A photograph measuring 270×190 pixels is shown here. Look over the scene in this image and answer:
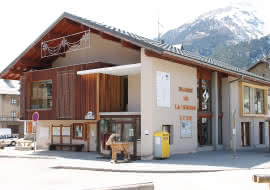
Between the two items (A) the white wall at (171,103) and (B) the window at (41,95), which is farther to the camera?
(B) the window at (41,95)

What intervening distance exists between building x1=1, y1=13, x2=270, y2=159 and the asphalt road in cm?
473

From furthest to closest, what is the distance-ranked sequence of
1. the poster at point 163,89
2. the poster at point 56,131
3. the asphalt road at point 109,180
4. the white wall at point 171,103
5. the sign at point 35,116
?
1. the poster at point 56,131
2. the sign at point 35,116
3. the poster at point 163,89
4. the white wall at point 171,103
5. the asphalt road at point 109,180

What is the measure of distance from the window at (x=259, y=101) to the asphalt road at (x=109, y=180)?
15.8 m

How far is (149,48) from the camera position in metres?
18.0

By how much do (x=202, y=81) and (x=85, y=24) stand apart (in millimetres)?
8541

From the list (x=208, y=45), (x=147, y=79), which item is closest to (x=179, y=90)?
(x=147, y=79)

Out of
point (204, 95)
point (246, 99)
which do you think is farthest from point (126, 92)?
point (246, 99)

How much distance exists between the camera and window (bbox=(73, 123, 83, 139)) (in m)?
24.4

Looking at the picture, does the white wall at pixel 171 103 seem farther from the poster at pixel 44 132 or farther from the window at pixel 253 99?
the poster at pixel 44 132

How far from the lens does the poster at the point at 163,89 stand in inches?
772

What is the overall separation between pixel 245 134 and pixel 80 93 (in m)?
13.9

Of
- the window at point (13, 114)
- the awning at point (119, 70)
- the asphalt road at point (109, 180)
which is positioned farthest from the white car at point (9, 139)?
the asphalt road at point (109, 180)

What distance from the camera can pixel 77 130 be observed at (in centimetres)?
2470

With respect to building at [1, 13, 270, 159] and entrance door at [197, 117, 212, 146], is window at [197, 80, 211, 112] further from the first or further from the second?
entrance door at [197, 117, 212, 146]
